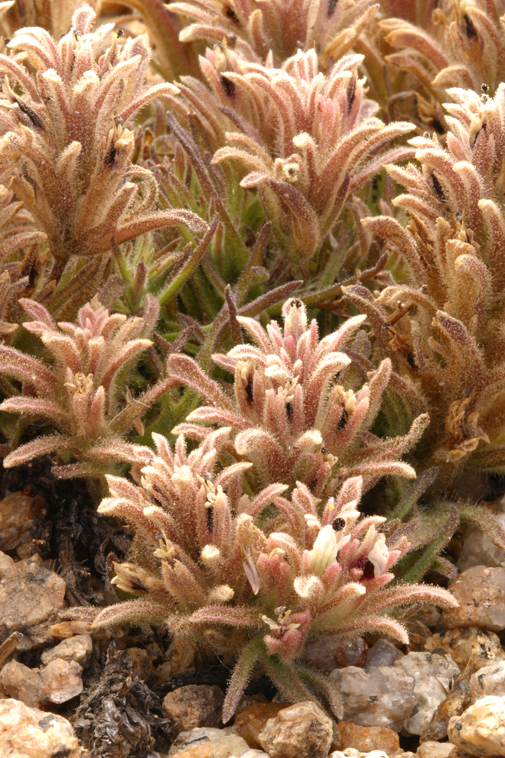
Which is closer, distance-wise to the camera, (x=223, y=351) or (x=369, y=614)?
(x=369, y=614)

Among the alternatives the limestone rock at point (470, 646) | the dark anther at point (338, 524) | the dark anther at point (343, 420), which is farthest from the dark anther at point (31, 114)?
the limestone rock at point (470, 646)

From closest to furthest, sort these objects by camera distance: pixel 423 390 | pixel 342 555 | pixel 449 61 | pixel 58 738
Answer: pixel 58 738, pixel 342 555, pixel 423 390, pixel 449 61

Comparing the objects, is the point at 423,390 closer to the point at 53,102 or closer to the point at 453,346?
the point at 453,346

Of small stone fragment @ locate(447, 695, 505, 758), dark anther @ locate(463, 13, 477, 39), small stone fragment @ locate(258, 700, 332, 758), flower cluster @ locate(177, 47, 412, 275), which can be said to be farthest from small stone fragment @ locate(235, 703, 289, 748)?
dark anther @ locate(463, 13, 477, 39)

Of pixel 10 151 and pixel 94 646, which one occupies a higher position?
pixel 10 151

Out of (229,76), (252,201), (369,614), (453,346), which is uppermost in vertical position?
(229,76)

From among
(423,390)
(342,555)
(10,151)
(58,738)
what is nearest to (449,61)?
(423,390)

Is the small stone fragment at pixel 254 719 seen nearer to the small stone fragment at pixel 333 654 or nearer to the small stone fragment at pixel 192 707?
the small stone fragment at pixel 192 707
